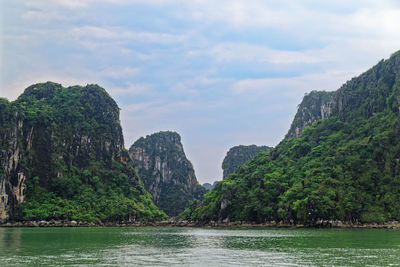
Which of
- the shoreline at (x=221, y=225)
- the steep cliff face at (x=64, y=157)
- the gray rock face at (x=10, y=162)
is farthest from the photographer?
the steep cliff face at (x=64, y=157)

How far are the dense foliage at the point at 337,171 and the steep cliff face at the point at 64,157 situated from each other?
31.0m

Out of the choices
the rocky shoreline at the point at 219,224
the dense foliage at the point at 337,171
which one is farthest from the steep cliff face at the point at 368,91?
the rocky shoreline at the point at 219,224

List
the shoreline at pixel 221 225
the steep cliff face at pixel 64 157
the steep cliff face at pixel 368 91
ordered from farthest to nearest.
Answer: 1. the steep cliff face at pixel 64 157
2. the steep cliff face at pixel 368 91
3. the shoreline at pixel 221 225

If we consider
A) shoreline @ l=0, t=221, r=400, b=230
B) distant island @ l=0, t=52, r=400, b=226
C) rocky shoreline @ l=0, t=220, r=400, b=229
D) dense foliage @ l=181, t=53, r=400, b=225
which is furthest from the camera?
distant island @ l=0, t=52, r=400, b=226

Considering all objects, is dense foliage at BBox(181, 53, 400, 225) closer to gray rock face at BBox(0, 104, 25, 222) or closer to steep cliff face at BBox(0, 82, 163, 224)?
steep cliff face at BBox(0, 82, 163, 224)

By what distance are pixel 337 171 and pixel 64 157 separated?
90.0 metres

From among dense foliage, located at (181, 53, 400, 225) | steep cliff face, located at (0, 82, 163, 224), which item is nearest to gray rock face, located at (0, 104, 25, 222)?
steep cliff face, located at (0, 82, 163, 224)

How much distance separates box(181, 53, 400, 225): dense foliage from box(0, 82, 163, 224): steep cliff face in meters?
31.0

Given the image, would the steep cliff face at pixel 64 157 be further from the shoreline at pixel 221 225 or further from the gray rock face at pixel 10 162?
the shoreline at pixel 221 225

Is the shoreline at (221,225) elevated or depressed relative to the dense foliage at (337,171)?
depressed

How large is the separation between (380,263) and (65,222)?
→ 333 feet

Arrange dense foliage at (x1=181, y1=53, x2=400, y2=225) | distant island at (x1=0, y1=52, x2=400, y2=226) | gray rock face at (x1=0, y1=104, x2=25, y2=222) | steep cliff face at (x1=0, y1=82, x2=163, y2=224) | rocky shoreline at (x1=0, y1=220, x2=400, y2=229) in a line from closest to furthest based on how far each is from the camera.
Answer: rocky shoreline at (x1=0, y1=220, x2=400, y2=229), dense foliage at (x1=181, y1=53, x2=400, y2=225), distant island at (x1=0, y1=52, x2=400, y2=226), gray rock face at (x1=0, y1=104, x2=25, y2=222), steep cliff face at (x1=0, y1=82, x2=163, y2=224)

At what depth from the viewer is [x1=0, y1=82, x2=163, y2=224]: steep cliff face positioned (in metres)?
129

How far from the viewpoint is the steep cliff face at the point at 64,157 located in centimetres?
12888
